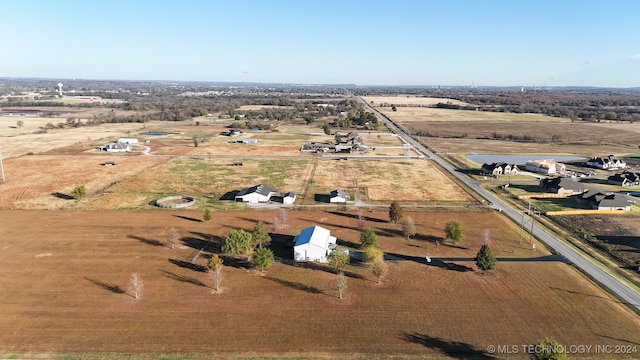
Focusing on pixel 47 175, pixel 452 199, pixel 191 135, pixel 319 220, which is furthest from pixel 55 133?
pixel 452 199

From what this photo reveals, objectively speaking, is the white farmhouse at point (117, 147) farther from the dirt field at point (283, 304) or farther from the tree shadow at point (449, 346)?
the tree shadow at point (449, 346)

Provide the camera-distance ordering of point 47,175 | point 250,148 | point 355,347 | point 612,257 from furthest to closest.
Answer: point 250,148
point 47,175
point 612,257
point 355,347

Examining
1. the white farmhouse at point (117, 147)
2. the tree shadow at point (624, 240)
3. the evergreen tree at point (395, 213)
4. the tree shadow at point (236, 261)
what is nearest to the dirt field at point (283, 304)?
the tree shadow at point (236, 261)

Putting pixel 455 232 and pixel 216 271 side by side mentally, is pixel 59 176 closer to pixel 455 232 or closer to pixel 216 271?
pixel 216 271

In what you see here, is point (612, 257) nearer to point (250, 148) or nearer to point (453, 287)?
point (453, 287)

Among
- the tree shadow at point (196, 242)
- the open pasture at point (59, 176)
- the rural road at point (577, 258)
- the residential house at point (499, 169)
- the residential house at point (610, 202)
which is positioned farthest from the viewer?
the residential house at point (499, 169)

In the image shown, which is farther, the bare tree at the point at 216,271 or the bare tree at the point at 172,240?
the bare tree at the point at 172,240
